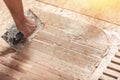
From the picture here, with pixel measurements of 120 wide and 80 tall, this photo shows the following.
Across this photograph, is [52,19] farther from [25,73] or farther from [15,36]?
[25,73]

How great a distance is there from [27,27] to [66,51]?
1.07 feet

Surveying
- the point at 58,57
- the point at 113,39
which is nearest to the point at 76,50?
the point at 58,57

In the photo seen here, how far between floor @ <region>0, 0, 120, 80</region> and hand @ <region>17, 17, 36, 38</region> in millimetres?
57

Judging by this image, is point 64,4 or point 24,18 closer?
point 24,18

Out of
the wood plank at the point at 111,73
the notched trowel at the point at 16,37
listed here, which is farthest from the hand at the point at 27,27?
the wood plank at the point at 111,73

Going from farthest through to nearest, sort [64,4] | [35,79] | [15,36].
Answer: [64,4], [15,36], [35,79]

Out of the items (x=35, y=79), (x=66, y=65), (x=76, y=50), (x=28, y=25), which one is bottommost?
(x=35, y=79)

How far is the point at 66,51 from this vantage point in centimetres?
152

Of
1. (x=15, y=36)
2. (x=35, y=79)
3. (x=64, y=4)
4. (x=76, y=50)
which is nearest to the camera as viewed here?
(x=35, y=79)

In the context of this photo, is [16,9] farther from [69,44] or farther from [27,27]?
[69,44]

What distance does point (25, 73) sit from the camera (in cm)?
143

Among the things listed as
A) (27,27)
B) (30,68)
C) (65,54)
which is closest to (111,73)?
(65,54)

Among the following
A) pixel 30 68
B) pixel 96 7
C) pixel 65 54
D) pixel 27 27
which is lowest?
pixel 30 68

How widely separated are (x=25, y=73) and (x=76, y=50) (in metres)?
0.35
